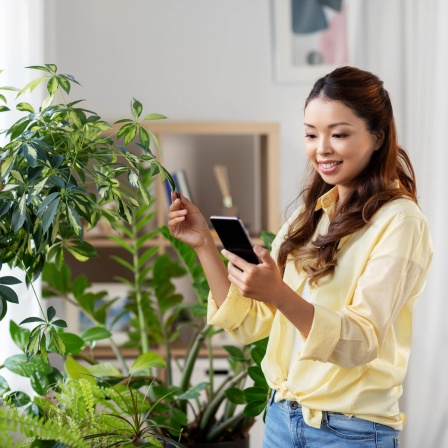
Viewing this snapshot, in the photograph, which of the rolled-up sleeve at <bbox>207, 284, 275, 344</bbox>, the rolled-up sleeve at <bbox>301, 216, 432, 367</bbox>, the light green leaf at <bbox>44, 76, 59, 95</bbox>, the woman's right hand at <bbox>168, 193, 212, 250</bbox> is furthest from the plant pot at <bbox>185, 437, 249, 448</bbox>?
the light green leaf at <bbox>44, 76, 59, 95</bbox>

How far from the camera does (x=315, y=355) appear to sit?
55.0 inches

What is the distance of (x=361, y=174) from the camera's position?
5.28 ft

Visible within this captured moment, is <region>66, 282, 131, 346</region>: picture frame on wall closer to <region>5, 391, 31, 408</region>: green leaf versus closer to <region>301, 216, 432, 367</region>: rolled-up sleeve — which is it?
<region>5, 391, 31, 408</region>: green leaf

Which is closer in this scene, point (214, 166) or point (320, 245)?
point (320, 245)

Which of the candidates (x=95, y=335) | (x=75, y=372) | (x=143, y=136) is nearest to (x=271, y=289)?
(x=143, y=136)

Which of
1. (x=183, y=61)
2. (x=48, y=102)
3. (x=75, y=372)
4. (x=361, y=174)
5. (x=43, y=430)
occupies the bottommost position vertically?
(x=75, y=372)

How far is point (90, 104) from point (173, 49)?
1.65 ft

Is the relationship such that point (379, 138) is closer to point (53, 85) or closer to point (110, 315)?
point (53, 85)

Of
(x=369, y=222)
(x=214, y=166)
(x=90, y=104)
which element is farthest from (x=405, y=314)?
(x=90, y=104)

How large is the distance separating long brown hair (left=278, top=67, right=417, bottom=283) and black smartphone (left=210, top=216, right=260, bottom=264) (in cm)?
19

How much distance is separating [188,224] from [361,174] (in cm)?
38

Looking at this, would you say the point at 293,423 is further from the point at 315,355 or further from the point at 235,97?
the point at 235,97

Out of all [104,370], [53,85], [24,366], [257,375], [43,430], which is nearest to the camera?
[43,430]

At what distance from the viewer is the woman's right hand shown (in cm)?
173
